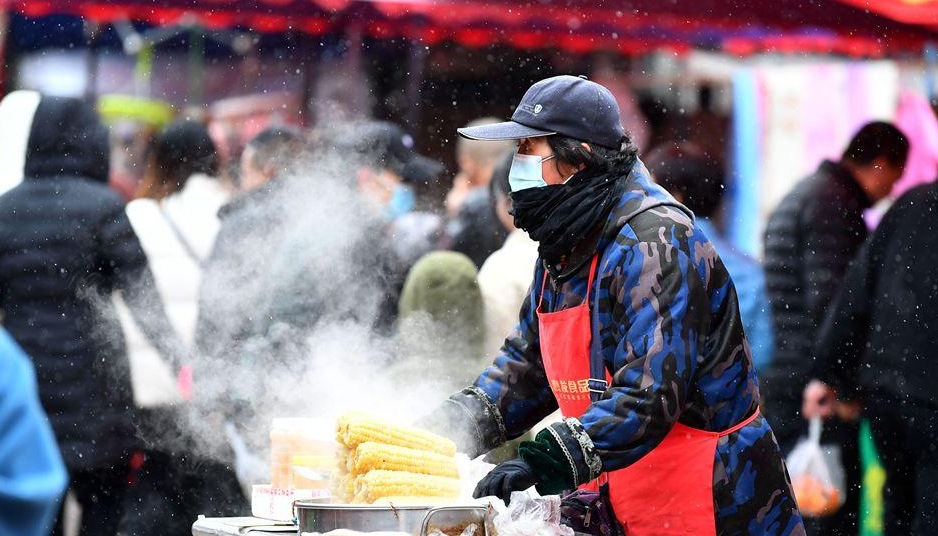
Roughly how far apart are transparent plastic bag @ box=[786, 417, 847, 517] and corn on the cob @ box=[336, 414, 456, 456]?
3647 millimetres

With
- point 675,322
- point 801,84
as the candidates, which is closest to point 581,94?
point 675,322

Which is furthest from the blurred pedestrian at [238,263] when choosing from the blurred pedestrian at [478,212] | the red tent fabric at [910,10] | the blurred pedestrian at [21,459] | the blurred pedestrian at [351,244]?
the blurred pedestrian at [21,459]

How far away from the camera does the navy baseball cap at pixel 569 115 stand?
3693 mm

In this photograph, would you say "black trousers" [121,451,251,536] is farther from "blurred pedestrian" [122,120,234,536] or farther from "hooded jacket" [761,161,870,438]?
"hooded jacket" [761,161,870,438]

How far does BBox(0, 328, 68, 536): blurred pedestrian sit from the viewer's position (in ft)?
7.00

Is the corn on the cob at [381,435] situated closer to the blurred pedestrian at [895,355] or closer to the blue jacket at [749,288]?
the blue jacket at [749,288]

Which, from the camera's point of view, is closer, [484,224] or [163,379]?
[163,379]

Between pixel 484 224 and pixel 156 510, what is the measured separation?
234cm

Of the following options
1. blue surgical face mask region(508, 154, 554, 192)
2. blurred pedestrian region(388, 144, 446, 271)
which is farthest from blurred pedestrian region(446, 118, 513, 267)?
blue surgical face mask region(508, 154, 554, 192)

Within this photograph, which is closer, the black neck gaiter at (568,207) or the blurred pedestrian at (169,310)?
the black neck gaiter at (568,207)

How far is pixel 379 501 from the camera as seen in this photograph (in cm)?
338

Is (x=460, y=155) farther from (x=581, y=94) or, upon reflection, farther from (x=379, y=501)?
(x=379, y=501)

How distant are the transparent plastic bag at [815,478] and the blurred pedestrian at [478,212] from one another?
2.01 metres

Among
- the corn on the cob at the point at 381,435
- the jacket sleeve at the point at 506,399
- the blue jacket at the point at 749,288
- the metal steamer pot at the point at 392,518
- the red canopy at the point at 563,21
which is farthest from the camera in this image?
the red canopy at the point at 563,21
